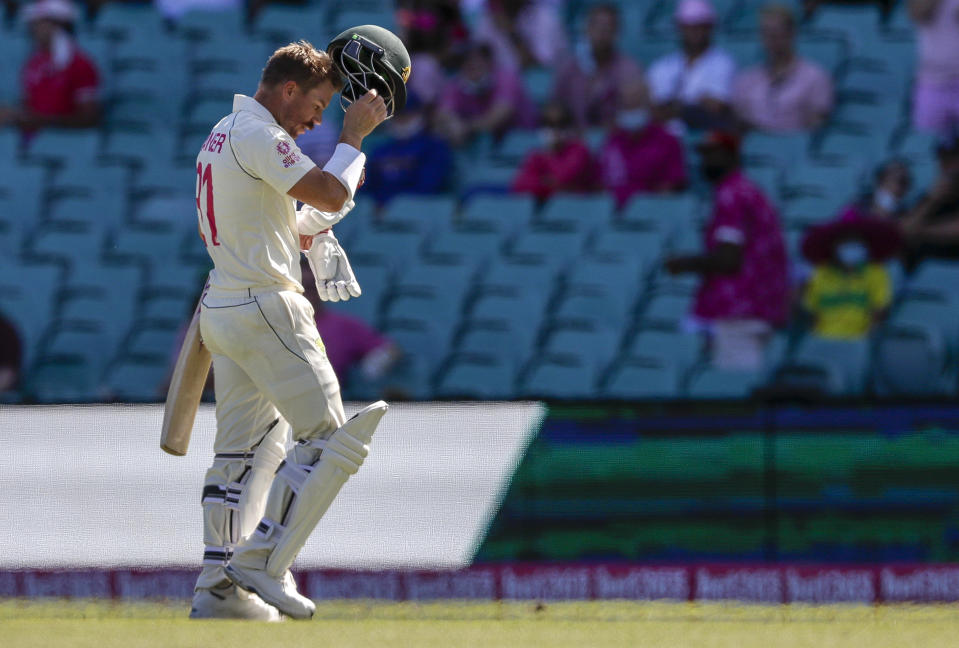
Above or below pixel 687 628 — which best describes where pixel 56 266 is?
below

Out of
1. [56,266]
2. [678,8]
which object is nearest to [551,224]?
[678,8]

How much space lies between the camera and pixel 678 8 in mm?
9867

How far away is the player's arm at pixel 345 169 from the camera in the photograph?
14.3 feet

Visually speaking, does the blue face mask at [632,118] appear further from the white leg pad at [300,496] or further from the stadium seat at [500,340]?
the white leg pad at [300,496]

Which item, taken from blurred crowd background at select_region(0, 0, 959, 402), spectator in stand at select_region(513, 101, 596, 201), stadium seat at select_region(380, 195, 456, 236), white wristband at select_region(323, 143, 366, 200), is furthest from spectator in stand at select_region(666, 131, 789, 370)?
white wristband at select_region(323, 143, 366, 200)

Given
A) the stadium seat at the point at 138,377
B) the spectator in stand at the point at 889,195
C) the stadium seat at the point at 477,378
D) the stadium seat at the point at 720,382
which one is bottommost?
the stadium seat at the point at 138,377

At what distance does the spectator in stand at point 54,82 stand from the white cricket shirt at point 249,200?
20.2 ft

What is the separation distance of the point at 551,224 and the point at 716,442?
3509 millimetres

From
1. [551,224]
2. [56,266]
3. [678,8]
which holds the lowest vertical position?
[56,266]

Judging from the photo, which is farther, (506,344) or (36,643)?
(506,344)

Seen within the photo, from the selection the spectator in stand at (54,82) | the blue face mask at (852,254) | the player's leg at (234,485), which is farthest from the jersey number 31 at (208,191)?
the spectator in stand at (54,82)

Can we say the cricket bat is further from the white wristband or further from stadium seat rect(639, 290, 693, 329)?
stadium seat rect(639, 290, 693, 329)

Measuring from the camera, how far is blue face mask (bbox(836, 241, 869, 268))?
8.41 m

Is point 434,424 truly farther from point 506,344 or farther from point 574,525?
point 506,344
